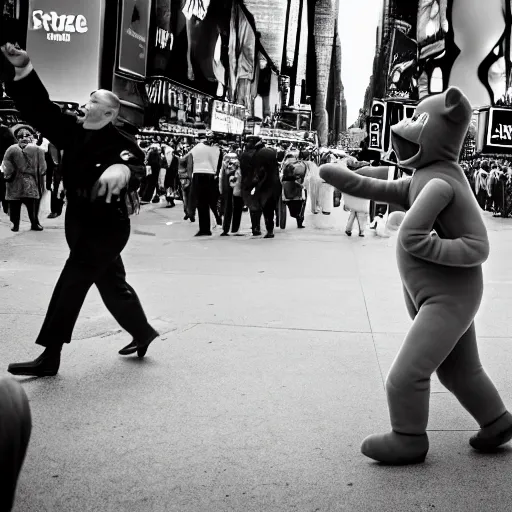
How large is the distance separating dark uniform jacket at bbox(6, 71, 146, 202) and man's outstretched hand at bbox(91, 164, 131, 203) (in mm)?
95

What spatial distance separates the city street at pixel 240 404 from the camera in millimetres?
3359

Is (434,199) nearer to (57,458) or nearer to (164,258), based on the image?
(57,458)

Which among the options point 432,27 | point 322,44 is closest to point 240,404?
point 432,27

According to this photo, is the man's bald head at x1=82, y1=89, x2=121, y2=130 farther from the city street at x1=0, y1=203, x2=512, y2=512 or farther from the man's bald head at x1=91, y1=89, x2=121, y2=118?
the city street at x1=0, y1=203, x2=512, y2=512

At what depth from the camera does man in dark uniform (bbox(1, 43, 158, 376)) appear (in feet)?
16.0

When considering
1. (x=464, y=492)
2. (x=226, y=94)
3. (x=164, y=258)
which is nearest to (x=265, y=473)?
A: (x=464, y=492)

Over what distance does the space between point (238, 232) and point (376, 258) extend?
4.14 metres

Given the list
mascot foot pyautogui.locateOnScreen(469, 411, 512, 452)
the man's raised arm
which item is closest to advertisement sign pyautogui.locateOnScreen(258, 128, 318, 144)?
the man's raised arm

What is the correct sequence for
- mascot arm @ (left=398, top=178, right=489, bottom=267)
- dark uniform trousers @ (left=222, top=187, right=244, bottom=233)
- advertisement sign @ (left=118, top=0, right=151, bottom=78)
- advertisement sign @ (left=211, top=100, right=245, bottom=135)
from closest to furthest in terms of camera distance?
mascot arm @ (left=398, top=178, right=489, bottom=267) → dark uniform trousers @ (left=222, top=187, right=244, bottom=233) → advertisement sign @ (left=118, top=0, right=151, bottom=78) → advertisement sign @ (left=211, top=100, right=245, bottom=135)

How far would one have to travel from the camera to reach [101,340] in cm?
605

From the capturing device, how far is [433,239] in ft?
11.7

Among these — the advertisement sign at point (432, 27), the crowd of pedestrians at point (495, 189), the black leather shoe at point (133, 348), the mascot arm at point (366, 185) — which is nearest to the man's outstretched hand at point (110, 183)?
the black leather shoe at point (133, 348)

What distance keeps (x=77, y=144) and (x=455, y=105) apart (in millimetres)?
2296

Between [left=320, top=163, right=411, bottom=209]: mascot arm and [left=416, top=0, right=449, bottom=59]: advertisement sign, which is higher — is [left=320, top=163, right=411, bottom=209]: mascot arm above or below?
below
